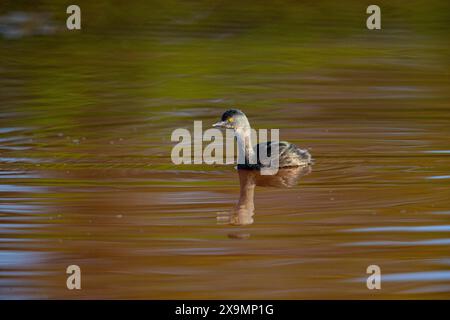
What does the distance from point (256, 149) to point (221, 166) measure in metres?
0.52

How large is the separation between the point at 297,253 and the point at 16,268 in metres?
2.08

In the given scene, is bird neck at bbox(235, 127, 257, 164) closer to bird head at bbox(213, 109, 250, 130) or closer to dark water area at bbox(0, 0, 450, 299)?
bird head at bbox(213, 109, 250, 130)

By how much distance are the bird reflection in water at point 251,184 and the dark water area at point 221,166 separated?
0.10ft

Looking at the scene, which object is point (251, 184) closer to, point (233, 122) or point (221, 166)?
point (221, 166)

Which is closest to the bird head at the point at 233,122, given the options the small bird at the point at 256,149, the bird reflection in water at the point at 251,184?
the small bird at the point at 256,149

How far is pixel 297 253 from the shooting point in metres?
8.17

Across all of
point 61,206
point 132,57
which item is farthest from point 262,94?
point 61,206

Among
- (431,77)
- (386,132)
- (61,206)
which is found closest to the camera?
(61,206)

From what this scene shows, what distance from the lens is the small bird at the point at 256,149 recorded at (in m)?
11.2

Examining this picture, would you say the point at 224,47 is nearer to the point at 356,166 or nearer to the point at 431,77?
the point at 431,77

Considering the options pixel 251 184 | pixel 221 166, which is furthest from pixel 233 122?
pixel 251 184

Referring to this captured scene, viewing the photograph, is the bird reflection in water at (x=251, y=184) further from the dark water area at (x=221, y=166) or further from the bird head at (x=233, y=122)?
the bird head at (x=233, y=122)

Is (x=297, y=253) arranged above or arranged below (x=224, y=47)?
below

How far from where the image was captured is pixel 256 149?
11758 millimetres
